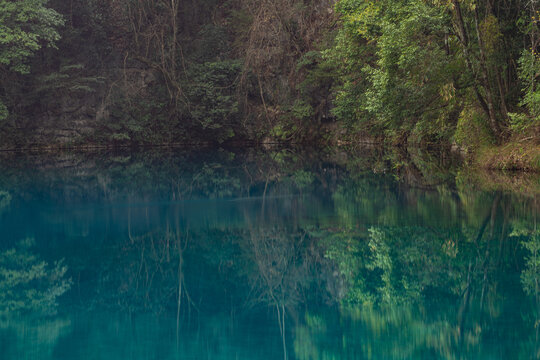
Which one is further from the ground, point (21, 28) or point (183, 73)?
point (21, 28)

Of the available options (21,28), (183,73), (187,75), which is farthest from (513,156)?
(21,28)

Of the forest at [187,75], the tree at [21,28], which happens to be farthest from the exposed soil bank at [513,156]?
the tree at [21,28]

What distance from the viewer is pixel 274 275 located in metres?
6.36

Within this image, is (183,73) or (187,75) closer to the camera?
(187,75)

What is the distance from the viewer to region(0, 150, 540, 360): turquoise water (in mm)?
4371

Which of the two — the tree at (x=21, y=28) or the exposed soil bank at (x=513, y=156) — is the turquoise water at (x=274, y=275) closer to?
the exposed soil bank at (x=513, y=156)

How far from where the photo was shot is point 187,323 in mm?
4812

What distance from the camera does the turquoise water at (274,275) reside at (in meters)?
4.37

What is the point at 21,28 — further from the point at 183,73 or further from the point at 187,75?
the point at 187,75

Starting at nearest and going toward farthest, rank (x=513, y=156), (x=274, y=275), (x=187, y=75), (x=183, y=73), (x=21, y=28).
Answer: (x=274, y=275)
(x=513, y=156)
(x=21, y=28)
(x=187, y=75)
(x=183, y=73)

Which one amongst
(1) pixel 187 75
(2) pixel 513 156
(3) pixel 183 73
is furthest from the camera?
(3) pixel 183 73

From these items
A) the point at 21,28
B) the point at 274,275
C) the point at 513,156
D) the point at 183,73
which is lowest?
the point at 274,275

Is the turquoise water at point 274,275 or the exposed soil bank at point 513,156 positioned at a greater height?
the exposed soil bank at point 513,156

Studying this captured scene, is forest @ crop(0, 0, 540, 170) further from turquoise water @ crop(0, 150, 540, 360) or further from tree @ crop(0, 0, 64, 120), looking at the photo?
turquoise water @ crop(0, 150, 540, 360)
